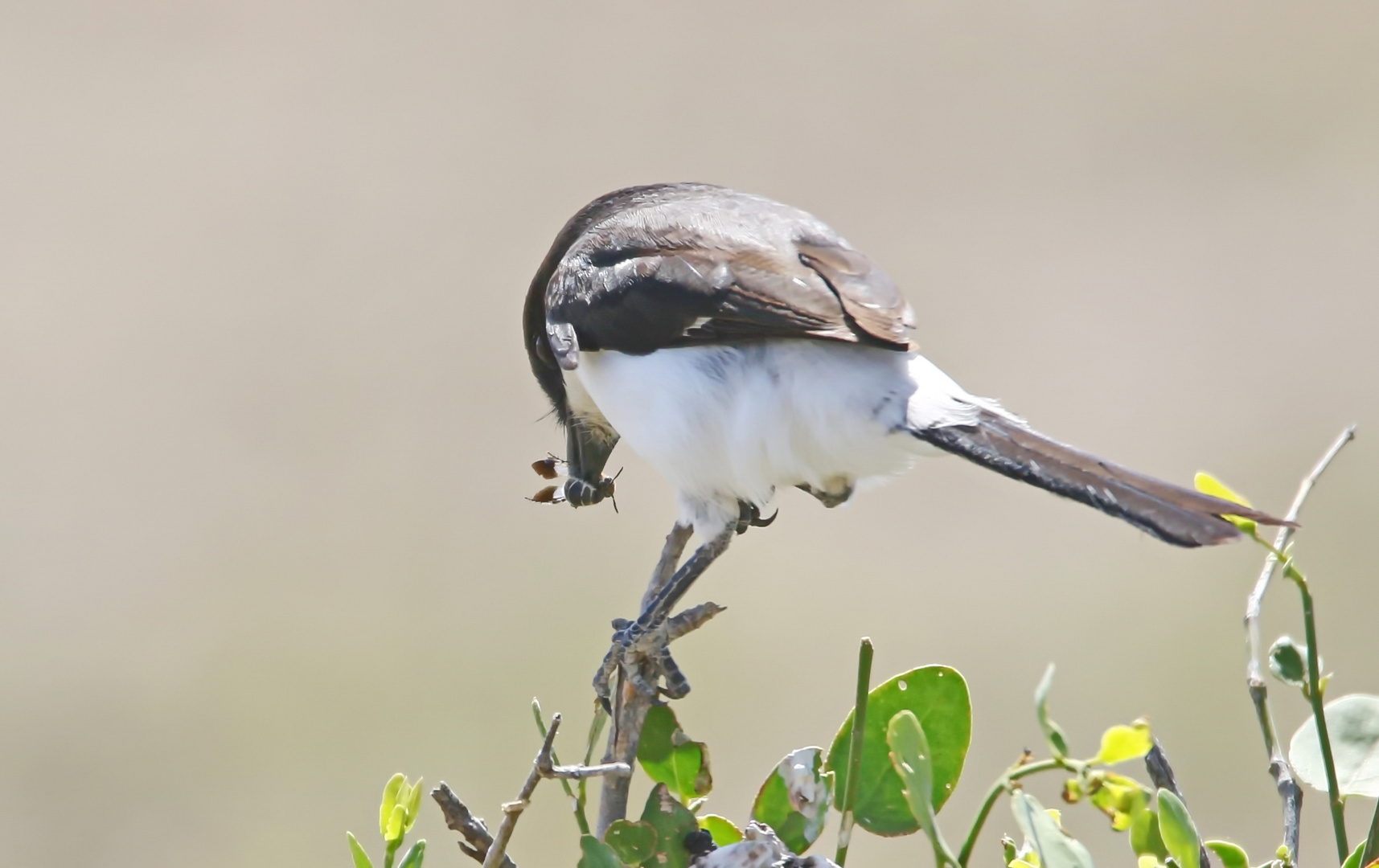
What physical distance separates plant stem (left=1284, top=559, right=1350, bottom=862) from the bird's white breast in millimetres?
1260

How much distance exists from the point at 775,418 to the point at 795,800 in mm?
1389

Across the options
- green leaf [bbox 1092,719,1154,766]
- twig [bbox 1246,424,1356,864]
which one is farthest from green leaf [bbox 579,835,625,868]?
twig [bbox 1246,424,1356,864]

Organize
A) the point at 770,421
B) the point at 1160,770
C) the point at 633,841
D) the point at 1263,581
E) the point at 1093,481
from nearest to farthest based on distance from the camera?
the point at 633,841
the point at 1160,770
the point at 1263,581
the point at 1093,481
the point at 770,421

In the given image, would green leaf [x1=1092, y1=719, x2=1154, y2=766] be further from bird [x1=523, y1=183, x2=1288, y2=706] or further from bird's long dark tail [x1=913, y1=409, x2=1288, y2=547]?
bird [x1=523, y1=183, x2=1288, y2=706]

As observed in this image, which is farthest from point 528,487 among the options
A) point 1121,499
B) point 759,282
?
point 1121,499

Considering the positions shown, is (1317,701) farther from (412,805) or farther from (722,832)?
(412,805)

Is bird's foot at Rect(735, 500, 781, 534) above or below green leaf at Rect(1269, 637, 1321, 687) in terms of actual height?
above

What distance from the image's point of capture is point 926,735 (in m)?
1.39

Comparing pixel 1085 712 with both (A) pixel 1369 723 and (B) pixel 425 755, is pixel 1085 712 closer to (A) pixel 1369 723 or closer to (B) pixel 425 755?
(B) pixel 425 755

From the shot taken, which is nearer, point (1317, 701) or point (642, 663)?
point (1317, 701)

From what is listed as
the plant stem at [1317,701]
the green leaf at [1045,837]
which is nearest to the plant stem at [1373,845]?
the plant stem at [1317,701]

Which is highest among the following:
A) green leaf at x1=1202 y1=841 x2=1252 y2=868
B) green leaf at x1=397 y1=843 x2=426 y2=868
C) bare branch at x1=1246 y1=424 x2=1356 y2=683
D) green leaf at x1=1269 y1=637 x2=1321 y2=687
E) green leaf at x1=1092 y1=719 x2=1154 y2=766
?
bare branch at x1=1246 y1=424 x2=1356 y2=683

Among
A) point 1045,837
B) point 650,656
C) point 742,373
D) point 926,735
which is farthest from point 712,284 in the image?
point 1045,837

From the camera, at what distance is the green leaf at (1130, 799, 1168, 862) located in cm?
123
